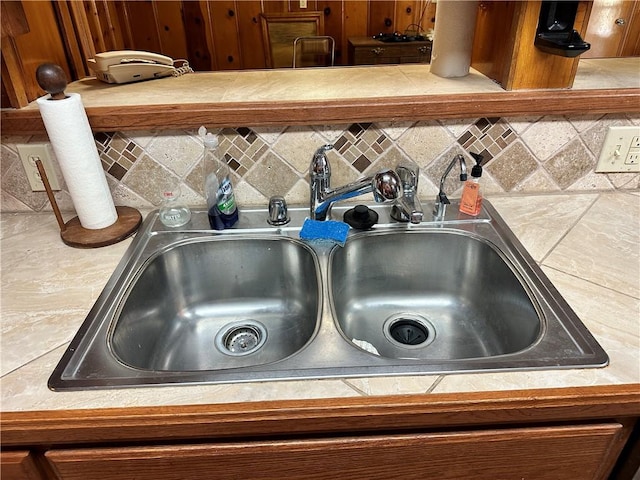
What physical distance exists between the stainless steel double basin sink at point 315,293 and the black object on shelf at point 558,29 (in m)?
0.36

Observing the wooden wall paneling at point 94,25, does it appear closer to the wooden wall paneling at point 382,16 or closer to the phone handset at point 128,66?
the phone handset at point 128,66

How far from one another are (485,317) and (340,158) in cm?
48

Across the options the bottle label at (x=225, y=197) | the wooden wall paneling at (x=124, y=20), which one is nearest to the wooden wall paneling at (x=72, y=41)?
the bottle label at (x=225, y=197)

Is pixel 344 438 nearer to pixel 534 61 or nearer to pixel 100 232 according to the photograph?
pixel 100 232

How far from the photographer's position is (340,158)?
1.07 meters

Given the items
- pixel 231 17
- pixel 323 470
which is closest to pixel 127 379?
pixel 323 470

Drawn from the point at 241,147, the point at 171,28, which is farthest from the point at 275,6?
the point at 241,147

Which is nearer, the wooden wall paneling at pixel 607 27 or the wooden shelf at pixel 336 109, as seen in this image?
the wooden shelf at pixel 336 109

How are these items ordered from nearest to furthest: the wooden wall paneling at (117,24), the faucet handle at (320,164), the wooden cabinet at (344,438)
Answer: the wooden cabinet at (344,438), the faucet handle at (320,164), the wooden wall paneling at (117,24)

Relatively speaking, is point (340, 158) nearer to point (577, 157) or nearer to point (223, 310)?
point (223, 310)

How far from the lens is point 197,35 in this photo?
3430 millimetres

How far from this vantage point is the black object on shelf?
36.0 inches

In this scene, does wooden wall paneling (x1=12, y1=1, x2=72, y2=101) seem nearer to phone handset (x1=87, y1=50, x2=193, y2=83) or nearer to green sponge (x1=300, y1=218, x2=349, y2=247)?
phone handset (x1=87, y1=50, x2=193, y2=83)

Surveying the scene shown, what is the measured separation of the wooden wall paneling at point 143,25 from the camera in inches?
127
